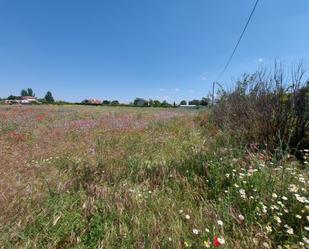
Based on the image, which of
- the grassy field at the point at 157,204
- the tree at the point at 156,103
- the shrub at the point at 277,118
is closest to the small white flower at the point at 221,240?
the grassy field at the point at 157,204

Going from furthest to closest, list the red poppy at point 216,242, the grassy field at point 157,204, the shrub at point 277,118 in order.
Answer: the shrub at point 277,118 < the grassy field at point 157,204 < the red poppy at point 216,242

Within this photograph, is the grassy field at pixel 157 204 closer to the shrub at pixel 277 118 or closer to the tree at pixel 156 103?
the shrub at pixel 277 118

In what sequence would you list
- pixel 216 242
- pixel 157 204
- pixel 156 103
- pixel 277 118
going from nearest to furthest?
pixel 216 242
pixel 157 204
pixel 277 118
pixel 156 103

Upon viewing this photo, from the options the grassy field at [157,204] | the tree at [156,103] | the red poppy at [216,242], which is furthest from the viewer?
the tree at [156,103]

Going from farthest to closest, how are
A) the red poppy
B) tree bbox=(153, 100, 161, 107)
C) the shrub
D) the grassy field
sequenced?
1. tree bbox=(153, 100, 161, 107)
2. the shrub
3. the grassy field
4. the red poppy

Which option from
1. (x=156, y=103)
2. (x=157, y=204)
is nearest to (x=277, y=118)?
(x=157, y=204)

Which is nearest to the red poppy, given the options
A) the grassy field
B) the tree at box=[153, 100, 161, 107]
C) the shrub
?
the grassy field

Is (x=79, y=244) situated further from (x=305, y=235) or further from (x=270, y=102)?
(x=270, y=102)

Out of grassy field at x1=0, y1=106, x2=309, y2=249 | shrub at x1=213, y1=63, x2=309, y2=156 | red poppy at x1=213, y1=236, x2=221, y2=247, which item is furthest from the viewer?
shrub at x1=213, y1=63, x2=309, y2=156

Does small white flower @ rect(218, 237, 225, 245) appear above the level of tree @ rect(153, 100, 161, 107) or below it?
below

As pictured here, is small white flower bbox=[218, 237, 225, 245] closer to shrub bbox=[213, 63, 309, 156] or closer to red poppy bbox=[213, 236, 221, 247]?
red poppy bbox=[213, 236, 221, 247]

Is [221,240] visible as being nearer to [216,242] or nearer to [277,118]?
[216,242]

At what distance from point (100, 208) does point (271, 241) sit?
1.86 meters

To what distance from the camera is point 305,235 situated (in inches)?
76.9
